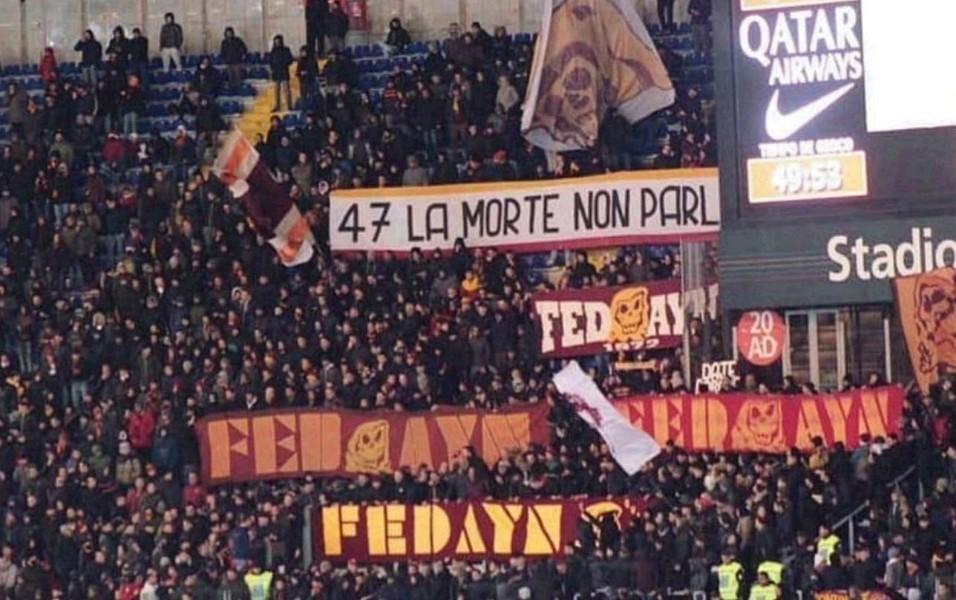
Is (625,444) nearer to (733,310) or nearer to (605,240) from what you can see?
(733,310)

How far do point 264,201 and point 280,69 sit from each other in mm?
4809

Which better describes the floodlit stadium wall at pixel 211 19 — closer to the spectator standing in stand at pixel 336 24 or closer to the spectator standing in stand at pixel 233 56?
the spectator standing in stand at pixel 336 24

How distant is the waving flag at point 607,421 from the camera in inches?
1484

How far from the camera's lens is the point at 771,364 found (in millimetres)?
37969

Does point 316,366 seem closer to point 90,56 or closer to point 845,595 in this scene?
point 90,56

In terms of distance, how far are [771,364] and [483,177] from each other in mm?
6983

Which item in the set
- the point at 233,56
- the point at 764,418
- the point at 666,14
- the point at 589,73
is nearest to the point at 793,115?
the point at 764,418

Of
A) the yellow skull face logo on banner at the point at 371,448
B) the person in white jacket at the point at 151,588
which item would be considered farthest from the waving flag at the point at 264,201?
the person in white jacket at the point at 151,588

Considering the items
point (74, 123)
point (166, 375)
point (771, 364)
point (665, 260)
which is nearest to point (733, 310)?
point (771, 364)

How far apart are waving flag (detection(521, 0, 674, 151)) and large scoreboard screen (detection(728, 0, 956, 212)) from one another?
9.07 metres

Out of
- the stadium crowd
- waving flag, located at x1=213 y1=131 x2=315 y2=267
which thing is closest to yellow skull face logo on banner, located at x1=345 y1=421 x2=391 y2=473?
→ the stadium crowd

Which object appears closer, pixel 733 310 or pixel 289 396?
pixel 733 310

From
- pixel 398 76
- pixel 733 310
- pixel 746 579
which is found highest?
pixel 398 76

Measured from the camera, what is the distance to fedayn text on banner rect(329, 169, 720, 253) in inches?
1658
